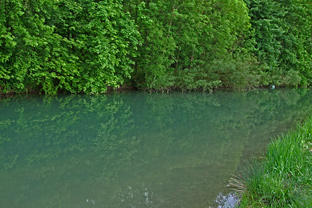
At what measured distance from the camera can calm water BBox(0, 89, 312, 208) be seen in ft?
11.7

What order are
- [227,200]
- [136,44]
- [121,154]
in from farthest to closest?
[136,44] < [121,154] < [227,200]

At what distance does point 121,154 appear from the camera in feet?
17.5

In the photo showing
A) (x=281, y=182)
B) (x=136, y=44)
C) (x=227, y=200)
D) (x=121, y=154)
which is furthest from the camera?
(x=136, y=44)

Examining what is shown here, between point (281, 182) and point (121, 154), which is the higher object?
point (281, 182)

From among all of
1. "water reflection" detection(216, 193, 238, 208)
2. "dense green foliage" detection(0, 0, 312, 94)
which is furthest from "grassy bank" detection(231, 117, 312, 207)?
"dense green foliage" detection(0, 0, 312, 94)

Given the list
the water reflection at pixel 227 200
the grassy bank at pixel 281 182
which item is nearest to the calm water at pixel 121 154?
the water reflection at pixel 227 200

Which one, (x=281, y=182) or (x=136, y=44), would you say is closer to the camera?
(x=281, y=182)

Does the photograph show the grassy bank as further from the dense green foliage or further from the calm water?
the dense green foliage

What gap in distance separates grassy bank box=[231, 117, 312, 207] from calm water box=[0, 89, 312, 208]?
0.45m

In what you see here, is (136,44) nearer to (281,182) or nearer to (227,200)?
(227,200)

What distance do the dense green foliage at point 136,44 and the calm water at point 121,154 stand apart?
Result: 288 cm

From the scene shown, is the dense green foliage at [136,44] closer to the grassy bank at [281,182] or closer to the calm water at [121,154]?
the calm water at [121,154]

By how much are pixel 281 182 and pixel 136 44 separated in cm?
1278

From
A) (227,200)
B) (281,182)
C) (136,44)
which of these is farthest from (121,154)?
(136,44)
